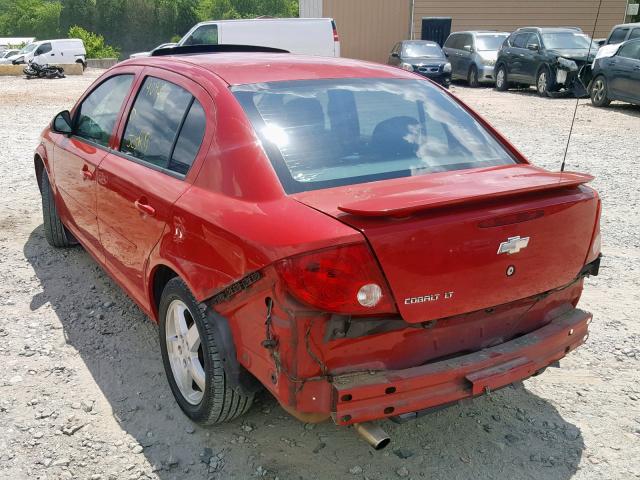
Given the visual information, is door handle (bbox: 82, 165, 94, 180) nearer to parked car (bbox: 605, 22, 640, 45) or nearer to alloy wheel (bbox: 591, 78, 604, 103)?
alloy wheel (bbox: 591, 78, 604, 103)

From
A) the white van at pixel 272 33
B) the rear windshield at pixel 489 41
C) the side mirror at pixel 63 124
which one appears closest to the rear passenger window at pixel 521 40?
the rear windshield at pixel 489 41

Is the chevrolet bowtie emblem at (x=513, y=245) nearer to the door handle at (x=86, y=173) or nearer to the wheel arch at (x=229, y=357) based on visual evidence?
the wheel arch at (x=229, y=357)

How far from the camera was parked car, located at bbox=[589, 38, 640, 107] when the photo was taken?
13.4 meters

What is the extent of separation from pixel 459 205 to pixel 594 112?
43.0ft

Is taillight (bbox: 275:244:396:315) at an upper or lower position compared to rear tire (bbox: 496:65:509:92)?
upper

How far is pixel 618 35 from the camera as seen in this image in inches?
645

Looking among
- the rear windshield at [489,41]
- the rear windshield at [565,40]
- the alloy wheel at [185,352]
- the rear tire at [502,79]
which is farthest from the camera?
the rear windshield at [489,41]

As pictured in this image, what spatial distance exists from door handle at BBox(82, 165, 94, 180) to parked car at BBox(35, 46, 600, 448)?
1.01 feet

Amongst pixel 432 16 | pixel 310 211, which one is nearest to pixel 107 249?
pixel 310 211

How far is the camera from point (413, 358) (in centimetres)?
247

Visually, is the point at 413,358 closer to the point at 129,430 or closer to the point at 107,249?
the point at 129,430

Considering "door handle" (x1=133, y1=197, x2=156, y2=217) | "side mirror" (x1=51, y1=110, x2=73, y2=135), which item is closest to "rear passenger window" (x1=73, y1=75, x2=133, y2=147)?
"side mirror" (x1=51, y1=110, x2=73, y2=135)

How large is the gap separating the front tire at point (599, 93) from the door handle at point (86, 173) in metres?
13.4

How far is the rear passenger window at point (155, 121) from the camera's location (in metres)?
3.23
